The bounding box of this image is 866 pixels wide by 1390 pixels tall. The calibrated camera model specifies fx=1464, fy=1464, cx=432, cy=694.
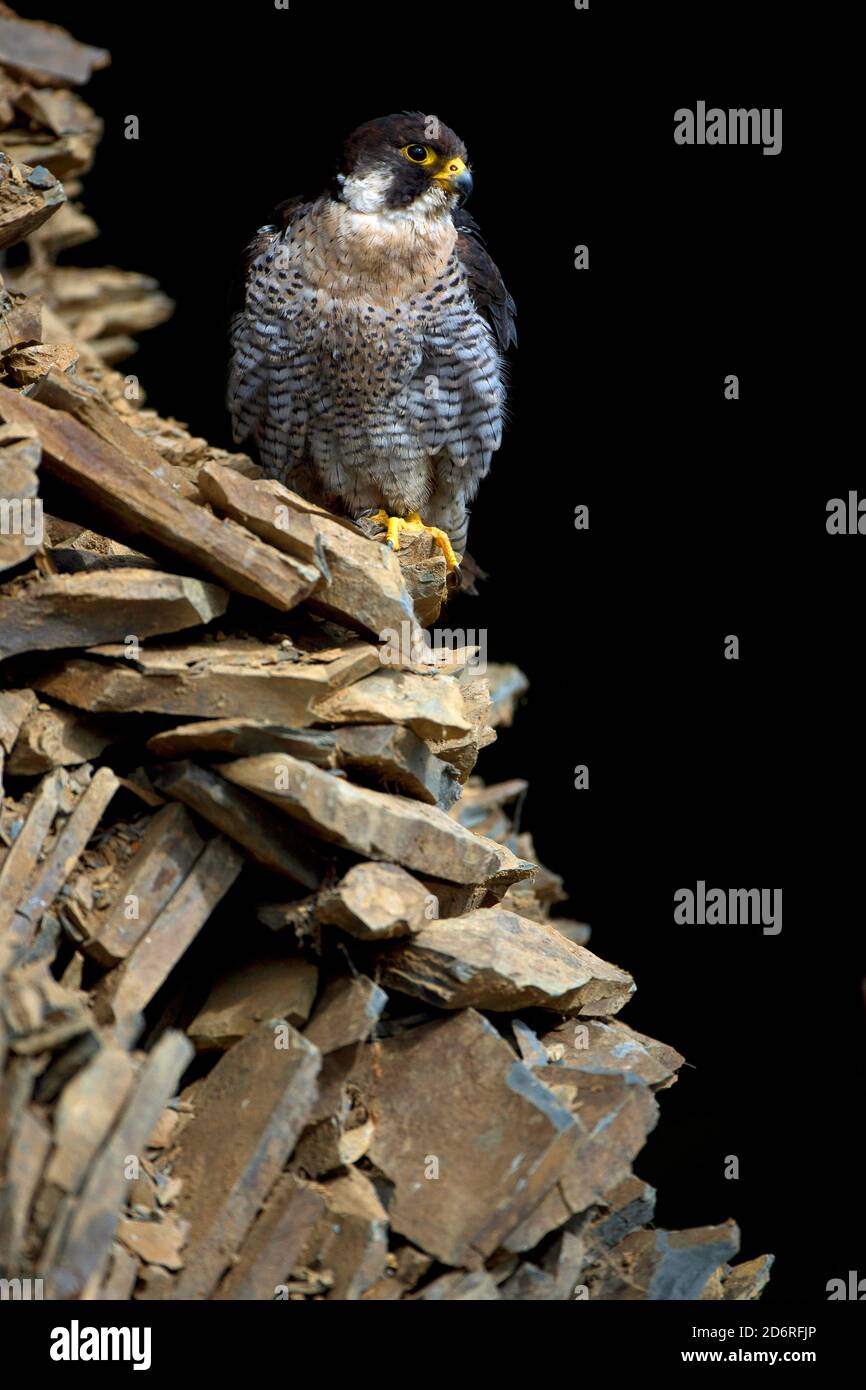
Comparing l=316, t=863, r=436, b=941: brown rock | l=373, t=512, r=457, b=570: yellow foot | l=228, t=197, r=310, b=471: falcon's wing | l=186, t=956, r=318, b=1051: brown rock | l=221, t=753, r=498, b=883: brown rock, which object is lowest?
l=186, t=956, r=318, b=1051: brown rock

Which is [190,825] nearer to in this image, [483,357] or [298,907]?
[298,907]

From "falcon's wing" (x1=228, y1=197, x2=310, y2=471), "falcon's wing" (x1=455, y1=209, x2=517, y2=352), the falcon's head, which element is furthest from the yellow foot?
the falcon's head

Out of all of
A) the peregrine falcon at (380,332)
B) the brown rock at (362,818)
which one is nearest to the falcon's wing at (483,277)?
the peregrine falcon at (380,332)

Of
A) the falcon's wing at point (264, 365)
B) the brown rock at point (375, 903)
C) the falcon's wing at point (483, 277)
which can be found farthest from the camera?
the falcon's wing at point (483, 277)

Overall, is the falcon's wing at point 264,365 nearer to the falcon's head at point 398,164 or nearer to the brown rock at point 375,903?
the falcon's head at point 398,164

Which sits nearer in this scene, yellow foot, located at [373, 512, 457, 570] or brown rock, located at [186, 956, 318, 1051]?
brown rock, located at [186, 956, 318, 1051]

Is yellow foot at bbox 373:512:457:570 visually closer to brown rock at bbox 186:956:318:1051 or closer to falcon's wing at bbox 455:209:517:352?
falcon's wing at bbox 455:209:517:352

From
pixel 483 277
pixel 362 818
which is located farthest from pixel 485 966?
pixel 483 277
